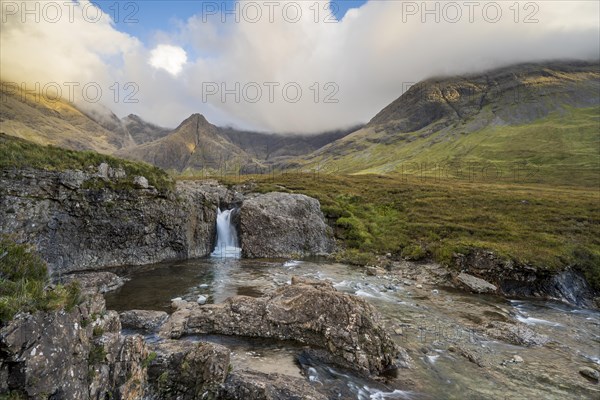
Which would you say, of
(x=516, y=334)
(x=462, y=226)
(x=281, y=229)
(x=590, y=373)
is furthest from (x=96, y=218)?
(x=462, y=226)

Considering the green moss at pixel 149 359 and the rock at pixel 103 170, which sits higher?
the rock at pixel 103 170

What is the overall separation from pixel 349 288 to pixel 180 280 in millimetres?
12928

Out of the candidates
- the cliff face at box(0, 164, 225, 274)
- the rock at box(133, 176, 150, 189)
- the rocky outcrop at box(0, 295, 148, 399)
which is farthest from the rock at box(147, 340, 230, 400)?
the rock at box(133, 176, 150, 189)

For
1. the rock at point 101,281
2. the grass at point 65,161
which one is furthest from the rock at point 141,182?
the rock at point 101,281

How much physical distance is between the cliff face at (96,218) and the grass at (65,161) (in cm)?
41

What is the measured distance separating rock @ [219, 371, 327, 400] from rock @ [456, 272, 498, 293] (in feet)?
70.3

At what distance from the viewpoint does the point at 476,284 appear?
1048 inches

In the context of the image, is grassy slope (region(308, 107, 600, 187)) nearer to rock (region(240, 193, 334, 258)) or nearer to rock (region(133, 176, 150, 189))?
rock (region(240, 193, 334, 258))

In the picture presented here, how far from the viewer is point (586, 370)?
45.4 feet

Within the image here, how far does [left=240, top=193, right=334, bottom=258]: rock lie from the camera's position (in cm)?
3562

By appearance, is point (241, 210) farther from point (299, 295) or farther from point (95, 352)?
point (95, 352)

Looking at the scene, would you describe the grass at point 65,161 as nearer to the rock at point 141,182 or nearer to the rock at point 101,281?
the rock at point 141,182

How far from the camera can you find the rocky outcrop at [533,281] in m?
26.2

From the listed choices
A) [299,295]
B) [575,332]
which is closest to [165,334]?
[299,295]
